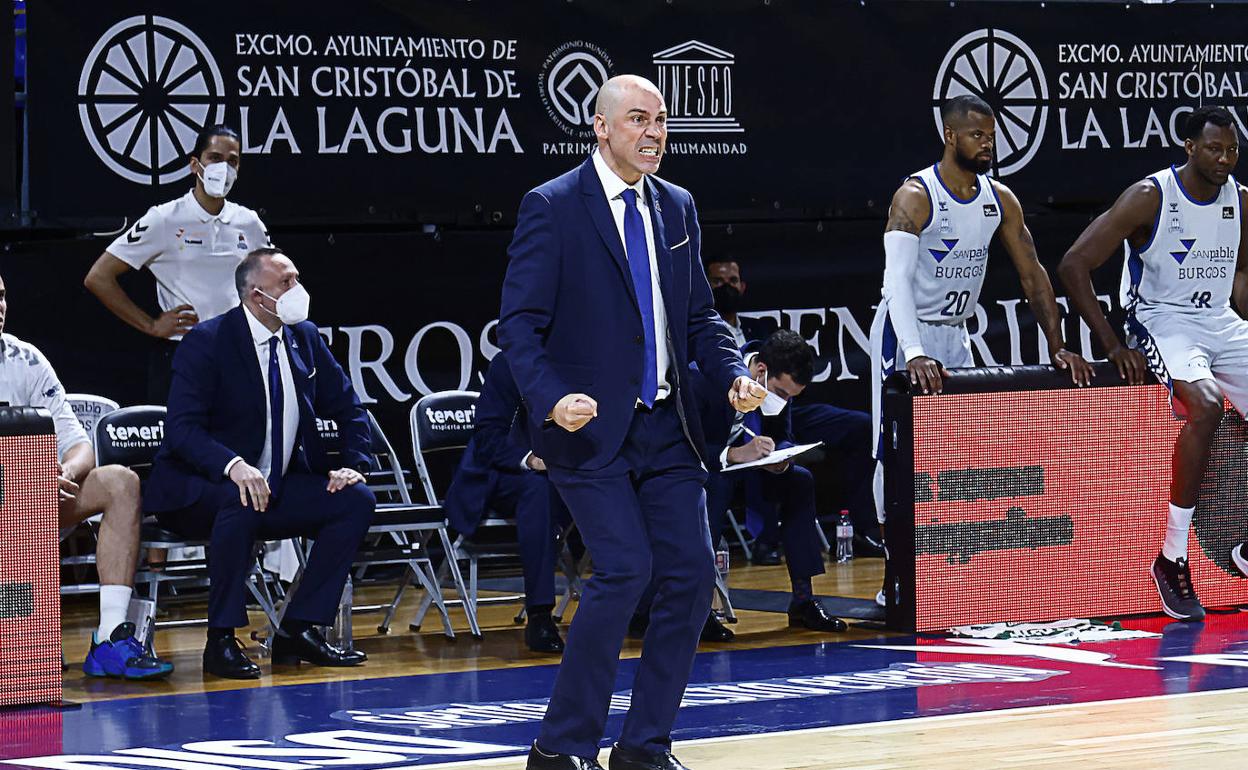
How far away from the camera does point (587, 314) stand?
5.03 metres

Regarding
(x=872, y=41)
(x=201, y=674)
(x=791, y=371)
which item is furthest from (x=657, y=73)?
(x=201, y=674)

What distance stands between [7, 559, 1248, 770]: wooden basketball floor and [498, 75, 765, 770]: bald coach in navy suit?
0.42 m

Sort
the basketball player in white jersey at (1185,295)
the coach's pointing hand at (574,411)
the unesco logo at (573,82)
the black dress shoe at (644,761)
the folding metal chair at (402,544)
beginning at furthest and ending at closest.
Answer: the unesco logo at (573,82), the basketball player in white jersey at (1185,295), the folding metal chair at (402,544), the black dress shoe at (644,761), the coach's pointing hand at (574,411)

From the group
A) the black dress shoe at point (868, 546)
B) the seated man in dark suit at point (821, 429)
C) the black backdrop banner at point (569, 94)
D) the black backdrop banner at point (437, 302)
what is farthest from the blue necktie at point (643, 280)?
the black dress shoe at point (868, 546)

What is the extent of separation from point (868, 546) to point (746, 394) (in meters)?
6.04

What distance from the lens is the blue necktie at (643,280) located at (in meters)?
5.06

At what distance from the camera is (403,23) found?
9836 millimetres

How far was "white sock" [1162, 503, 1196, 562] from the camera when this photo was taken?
26.7 ft

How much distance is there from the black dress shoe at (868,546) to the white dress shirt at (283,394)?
3.99 m

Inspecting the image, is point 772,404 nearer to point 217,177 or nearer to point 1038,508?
point 1038,508

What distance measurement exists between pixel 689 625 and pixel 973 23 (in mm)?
6878

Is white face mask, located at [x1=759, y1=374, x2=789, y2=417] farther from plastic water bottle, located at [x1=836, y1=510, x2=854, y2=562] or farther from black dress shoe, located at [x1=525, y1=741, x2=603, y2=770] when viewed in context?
black dress shoe, located at [x1=525, y1=741, x2=603, y2=770]

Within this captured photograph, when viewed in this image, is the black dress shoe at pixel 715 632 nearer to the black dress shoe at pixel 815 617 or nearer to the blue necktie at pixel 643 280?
the black dress shoe at pixel 815 617

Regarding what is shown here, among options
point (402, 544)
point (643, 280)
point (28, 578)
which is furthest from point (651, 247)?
point (402, 544)
